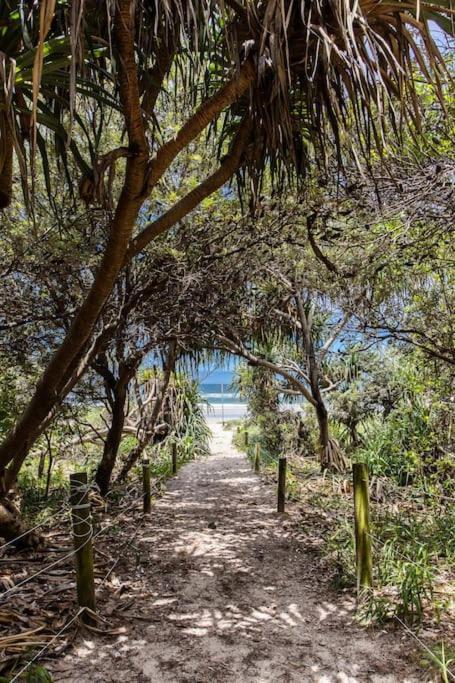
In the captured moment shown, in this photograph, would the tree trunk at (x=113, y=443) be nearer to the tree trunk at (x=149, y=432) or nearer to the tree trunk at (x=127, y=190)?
the tree trunk at (x=149, y=432)

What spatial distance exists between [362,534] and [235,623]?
1.00m

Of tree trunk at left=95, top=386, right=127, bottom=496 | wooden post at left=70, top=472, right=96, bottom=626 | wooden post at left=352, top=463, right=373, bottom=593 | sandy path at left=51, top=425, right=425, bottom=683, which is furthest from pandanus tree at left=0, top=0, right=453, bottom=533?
tree trunk at left=95, top=386, right=127, bottom=496

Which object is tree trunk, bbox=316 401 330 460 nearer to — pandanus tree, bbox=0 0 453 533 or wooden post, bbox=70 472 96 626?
wooden post, bbox=70 472 96 626

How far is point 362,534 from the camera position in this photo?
3.28 metres

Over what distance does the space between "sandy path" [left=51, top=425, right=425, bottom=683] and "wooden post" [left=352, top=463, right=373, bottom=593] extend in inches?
9.0

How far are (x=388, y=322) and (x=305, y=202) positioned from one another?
5.38 ft

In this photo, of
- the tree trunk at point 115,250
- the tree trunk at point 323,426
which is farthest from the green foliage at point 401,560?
the tree trunk at point 323,426

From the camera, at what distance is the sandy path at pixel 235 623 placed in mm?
2510

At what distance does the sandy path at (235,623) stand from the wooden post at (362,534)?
23 cm

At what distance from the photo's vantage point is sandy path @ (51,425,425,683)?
2.51m

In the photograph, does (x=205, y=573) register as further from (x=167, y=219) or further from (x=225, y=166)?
(x=225, y=166)

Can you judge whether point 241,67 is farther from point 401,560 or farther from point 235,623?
point 401,560

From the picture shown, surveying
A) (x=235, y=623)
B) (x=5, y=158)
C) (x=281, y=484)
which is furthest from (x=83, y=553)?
(x=281, y=484)

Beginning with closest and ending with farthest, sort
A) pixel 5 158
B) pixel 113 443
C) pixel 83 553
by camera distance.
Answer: pixel 5 158 < pixel 83 553 < pixel 113 443
